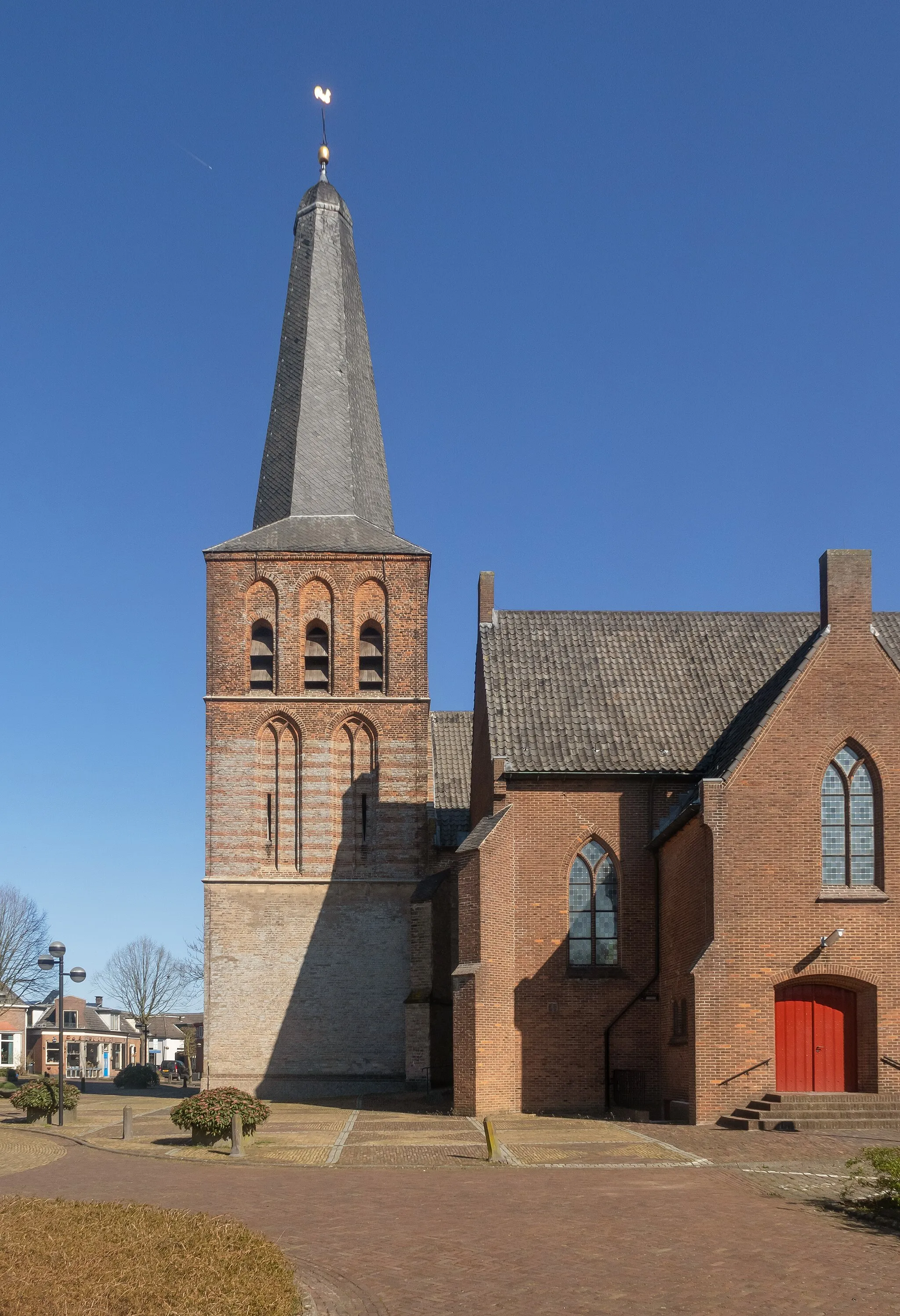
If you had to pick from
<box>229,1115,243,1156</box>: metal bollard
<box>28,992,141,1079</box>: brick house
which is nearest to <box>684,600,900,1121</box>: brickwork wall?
<box>229,1115,243,1156</box>: metal bollard

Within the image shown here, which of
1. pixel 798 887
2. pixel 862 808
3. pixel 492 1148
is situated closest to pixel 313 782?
pixel 798 887

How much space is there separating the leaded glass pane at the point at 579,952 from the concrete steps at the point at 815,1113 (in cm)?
603

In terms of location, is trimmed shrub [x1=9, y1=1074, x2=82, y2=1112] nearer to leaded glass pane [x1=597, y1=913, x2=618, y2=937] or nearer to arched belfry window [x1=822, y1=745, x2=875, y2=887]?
leaded glass pane [x1=597, y1=913, x2=618, y2=937]

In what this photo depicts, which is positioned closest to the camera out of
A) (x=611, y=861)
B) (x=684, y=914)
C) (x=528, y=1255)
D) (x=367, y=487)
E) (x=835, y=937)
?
(x=528, y=1255)

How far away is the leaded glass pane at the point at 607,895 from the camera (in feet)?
99.9

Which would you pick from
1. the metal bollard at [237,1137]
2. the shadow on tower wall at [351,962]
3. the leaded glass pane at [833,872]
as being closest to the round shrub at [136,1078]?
the shadow on tower wall at [351,962]

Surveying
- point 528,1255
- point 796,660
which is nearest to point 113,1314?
point 528,1255

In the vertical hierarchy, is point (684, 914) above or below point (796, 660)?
below

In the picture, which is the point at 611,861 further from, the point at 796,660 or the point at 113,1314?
the point at 113,1314

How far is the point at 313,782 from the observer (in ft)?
126

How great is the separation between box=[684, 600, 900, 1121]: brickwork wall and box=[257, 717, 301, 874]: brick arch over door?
1564 cm

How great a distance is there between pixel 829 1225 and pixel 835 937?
1174 cm

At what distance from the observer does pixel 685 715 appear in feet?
105

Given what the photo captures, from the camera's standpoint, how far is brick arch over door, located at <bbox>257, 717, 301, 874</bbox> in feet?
126
